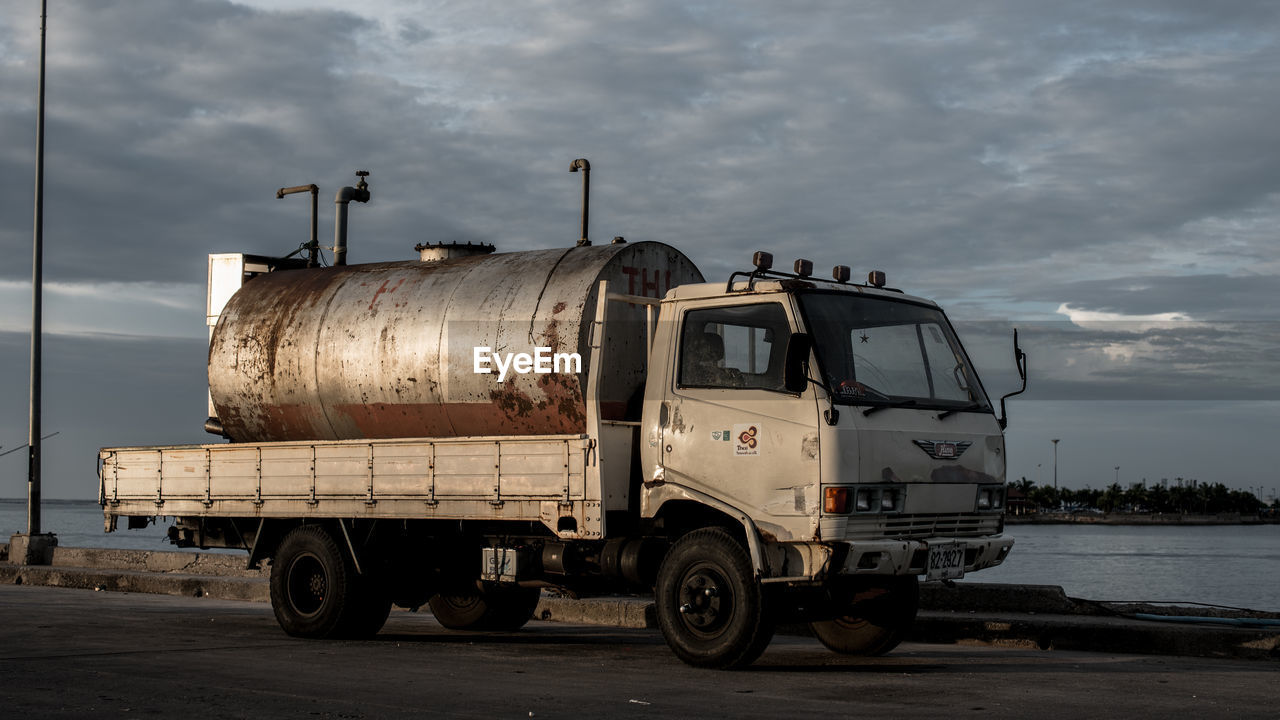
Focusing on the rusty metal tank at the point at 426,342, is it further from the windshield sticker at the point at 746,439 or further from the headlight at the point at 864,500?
the headlight at the point at 864,500

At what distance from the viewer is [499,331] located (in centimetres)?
1080

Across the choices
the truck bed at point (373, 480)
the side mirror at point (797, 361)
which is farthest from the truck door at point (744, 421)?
the truck bed at point (373, 480)

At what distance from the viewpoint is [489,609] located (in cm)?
1284

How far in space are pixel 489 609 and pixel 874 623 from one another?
4106 mm

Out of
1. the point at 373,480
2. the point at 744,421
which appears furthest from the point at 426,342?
the point at 744,421

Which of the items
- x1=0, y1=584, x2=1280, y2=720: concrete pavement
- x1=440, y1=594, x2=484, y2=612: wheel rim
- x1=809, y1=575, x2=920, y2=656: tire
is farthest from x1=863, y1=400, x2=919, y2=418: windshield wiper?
x1=440, y1=594, x2=484, y2=612: wheel rim

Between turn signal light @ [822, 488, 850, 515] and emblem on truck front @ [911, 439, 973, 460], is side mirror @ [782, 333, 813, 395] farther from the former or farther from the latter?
emblem on truck front @ [911, 439, 973, 460]

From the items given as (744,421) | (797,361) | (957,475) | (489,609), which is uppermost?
(797,361)

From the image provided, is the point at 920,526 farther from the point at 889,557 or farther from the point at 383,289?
the point at 383,289

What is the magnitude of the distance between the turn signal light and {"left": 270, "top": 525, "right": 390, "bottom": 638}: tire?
4639mm

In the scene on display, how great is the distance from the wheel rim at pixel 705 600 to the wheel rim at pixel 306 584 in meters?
3.94

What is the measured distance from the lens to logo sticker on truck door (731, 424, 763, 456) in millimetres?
9141

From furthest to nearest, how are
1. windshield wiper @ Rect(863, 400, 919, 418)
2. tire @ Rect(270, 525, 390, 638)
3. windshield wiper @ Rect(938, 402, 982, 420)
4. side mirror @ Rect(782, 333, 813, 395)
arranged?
tire @ Rect(270, 525, 390, 638), windshield wiper @ Rect(938, 402, 982, 420), windshield wiper @ Rect(863, 400, 919, 418), side mirror @ Rect(782, 333, 813, 395)

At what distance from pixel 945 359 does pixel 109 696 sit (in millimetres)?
6059
